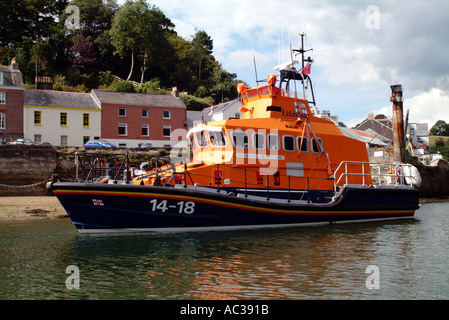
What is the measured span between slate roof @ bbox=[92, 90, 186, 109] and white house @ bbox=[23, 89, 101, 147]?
3.47ft

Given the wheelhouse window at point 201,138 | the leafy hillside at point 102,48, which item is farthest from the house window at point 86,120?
the wheelhouse window at point 201,138

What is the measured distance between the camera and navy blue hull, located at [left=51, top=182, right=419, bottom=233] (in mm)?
9602

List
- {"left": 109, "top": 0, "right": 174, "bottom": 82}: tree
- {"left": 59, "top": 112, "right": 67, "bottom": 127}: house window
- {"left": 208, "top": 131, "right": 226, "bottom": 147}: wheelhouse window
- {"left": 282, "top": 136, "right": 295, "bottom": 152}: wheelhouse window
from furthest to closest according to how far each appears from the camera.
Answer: {"left": 109, "top": 0, "right": 174, "bottom": 82}: tree < {"left": 59, "top": 112, "right": 67, "bottom": 127}: house window < {"left": 282, "top": 136, "right": 295, "bottom": 152}: wheelhouse window < {"left": 208, "top": 131, "right": 226, "bottom": 147}: wheelhouse window

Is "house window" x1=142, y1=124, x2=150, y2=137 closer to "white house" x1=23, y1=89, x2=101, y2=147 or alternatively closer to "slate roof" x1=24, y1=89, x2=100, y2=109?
"white house" x1=23, y1=89, x2=101, y2=147

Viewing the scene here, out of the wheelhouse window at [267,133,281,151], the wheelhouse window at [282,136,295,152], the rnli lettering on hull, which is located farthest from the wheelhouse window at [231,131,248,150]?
the wheelhouse window at [282,136,295,152]

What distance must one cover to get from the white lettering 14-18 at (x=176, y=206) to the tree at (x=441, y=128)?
13495cm

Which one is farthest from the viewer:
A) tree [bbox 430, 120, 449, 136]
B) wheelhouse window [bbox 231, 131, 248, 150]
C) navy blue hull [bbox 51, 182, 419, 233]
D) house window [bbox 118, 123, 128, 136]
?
tree [bbox 430, 120, 449, 136]

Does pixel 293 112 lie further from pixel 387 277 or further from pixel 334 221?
pixel 387 277

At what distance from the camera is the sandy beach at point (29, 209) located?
15390mm

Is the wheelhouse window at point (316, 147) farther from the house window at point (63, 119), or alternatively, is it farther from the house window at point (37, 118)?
the house window at point (37, 118)

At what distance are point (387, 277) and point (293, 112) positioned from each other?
6733mm

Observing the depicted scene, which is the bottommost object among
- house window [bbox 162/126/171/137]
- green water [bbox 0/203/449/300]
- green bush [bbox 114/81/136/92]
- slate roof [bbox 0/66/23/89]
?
green water [bbox 0/203/449/300]

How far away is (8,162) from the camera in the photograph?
70.1 ft
